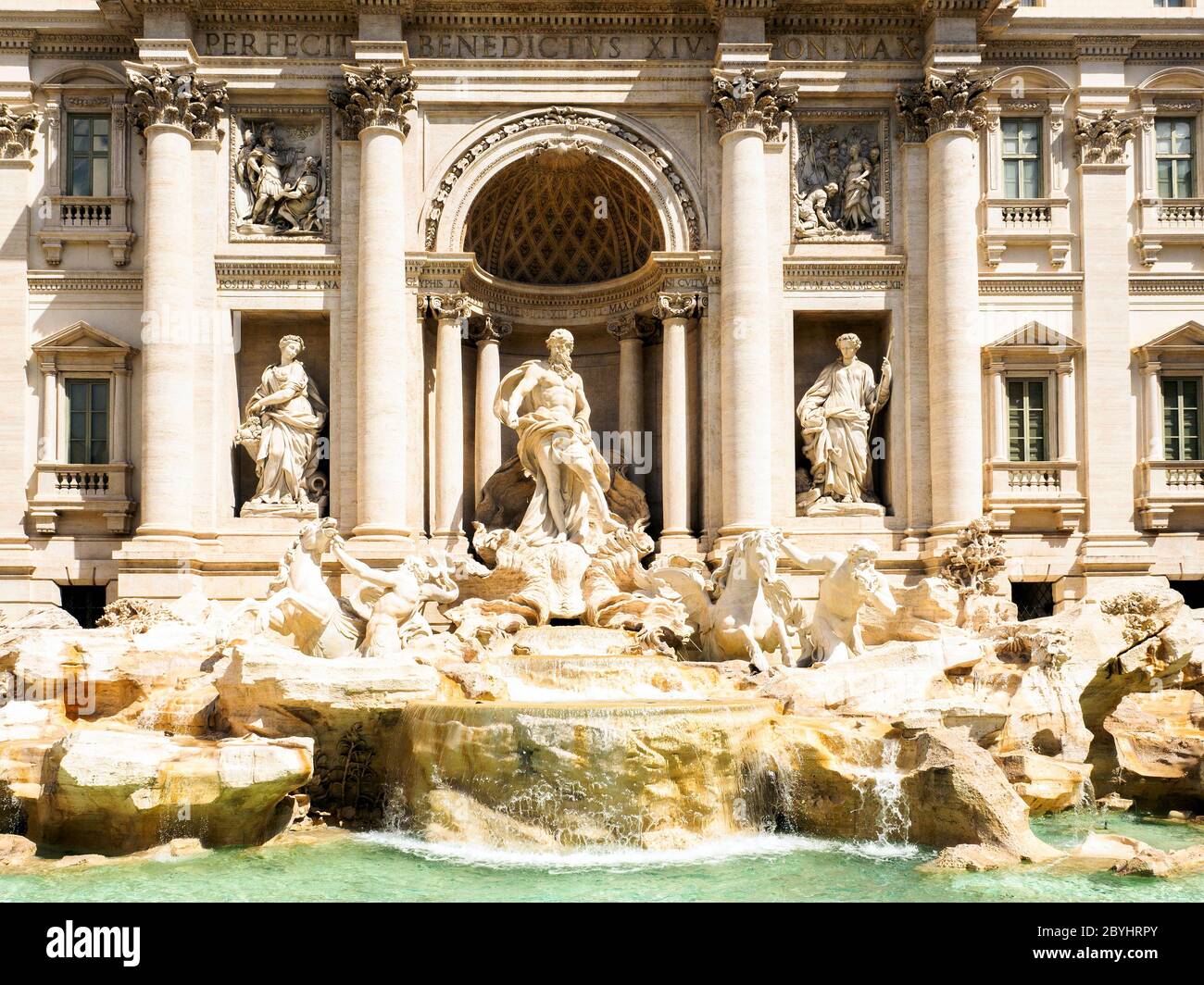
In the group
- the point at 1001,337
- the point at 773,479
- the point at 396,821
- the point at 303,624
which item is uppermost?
the point at 1001,337

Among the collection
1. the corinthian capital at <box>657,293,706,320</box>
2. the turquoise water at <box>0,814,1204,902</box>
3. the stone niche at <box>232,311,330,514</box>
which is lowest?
the turquoise water at <box>0,814,1204,902</box>

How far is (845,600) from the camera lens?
15523 millimetres

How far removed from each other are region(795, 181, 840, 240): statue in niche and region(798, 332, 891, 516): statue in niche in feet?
6.78

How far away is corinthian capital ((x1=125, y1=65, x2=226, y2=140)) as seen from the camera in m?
19.3

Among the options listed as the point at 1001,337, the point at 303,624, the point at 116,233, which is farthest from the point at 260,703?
the point at 1001,337

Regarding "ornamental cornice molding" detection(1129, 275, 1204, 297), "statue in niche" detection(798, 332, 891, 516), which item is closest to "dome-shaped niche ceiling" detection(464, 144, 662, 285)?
"statue in niche" detection(798, 332, 891, 516)

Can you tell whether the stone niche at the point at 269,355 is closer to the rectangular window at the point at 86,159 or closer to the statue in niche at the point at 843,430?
the rectangular window at the point at 86,159

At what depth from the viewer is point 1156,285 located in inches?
825

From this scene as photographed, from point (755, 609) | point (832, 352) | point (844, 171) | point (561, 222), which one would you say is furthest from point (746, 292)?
point (755, 609)

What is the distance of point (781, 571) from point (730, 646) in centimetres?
310

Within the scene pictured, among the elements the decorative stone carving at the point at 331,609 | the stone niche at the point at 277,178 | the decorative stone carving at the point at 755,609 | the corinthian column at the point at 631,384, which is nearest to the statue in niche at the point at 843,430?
the corinthian column at the point at 631,384

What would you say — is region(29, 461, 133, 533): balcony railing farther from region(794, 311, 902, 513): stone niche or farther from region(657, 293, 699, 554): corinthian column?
region(794, 311, 902, 513): stone niche

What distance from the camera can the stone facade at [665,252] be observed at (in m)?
19.6

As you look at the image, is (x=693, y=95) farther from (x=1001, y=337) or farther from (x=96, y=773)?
(x=96, y=773)
